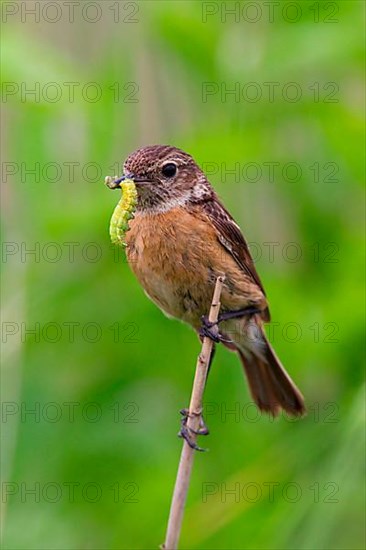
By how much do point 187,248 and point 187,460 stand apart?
1.08 meters

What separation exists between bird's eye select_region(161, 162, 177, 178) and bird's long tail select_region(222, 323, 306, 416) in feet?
2.84

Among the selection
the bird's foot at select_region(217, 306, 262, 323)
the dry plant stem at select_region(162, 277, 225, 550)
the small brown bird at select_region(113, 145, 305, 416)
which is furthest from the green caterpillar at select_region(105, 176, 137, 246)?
the bird's foot at select_region(217, 306, 262, 323)

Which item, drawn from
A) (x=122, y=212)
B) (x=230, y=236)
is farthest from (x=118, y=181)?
(x=230, y=236)

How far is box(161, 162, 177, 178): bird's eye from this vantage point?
3848mm

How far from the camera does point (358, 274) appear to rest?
3.95 meters

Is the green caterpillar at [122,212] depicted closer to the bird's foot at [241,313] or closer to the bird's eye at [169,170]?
the bird's eye at [169,170]

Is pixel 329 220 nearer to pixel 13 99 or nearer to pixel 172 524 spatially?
pixel 13 99

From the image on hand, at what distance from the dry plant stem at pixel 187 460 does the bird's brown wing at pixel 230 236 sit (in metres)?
0.84

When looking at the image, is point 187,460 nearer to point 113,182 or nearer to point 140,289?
point 113,182

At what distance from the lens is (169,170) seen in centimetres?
388

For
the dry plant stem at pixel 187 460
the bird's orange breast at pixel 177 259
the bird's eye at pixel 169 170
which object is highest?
the bird's eye at pixel 169 170

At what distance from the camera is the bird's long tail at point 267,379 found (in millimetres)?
4172

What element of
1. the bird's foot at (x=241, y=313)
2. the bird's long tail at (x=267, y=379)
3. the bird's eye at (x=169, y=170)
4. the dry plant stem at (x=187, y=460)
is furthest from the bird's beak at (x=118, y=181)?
the bird's long tail at (x=267, y=379)

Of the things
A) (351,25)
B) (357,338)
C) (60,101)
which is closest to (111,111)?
(60,101)
